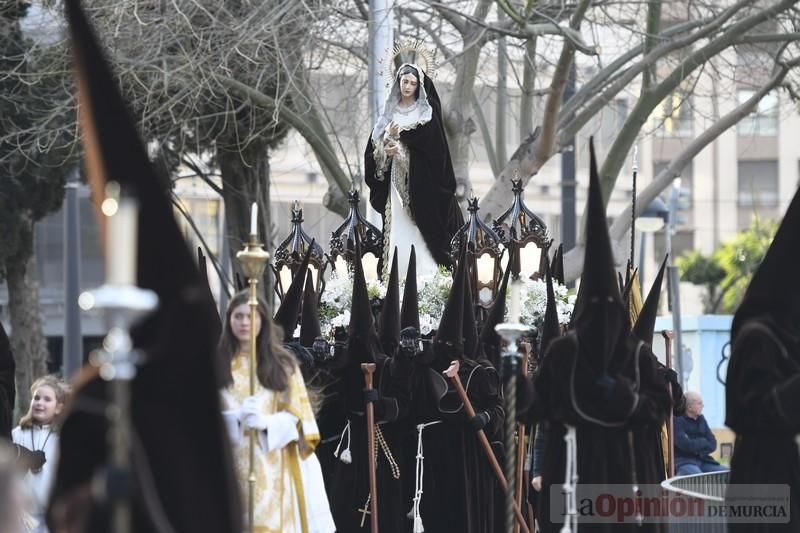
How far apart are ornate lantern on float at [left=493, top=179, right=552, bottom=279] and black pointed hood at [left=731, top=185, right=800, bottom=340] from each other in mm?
5919

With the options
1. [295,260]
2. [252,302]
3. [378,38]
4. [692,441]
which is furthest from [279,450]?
[378,38]

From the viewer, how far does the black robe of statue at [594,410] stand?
860 centimetres

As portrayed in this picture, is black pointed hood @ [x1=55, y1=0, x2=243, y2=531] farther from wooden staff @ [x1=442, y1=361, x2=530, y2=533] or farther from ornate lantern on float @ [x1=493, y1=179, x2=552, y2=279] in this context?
ornate lantern on float @ [x1=493, y1=179, x2=552, y2=279]

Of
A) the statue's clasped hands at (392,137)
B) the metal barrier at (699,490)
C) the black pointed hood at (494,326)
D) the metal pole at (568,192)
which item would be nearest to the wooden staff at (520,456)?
the black pointed hood at (494,326)

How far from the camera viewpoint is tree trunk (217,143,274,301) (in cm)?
2244

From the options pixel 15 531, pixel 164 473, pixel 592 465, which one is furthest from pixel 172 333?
pixel 592 465

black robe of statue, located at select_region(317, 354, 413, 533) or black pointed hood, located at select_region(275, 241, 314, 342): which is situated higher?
black pointed hood, located at select_region(275, 241, 314, 342)

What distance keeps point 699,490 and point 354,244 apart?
173 inches

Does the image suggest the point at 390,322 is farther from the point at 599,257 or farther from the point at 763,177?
the point at 763,177

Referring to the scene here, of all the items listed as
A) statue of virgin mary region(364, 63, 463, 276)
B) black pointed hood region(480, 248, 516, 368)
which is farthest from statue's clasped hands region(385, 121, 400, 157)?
black pointed hood region(480, 248, 516, 368)

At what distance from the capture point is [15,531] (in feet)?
18.4

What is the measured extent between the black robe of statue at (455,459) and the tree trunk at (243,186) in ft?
32.7

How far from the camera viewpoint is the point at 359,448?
12.4m

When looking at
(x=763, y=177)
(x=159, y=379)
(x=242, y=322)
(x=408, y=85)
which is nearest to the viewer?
(x=159, y=379)
